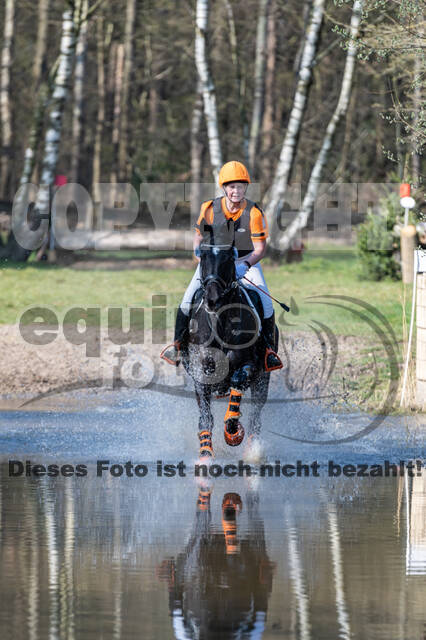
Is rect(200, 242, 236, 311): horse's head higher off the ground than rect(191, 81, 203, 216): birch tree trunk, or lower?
lower

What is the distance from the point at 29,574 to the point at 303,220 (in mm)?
25780

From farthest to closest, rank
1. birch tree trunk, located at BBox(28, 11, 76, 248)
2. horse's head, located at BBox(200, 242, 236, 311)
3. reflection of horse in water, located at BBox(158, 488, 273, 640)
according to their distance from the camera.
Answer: birch tree trunk, located at BBox(28, 11, 76, 248), horse's head, located at BBox(200, 242, 236, 311), reflection of horse in water, located at BBox(158, 488, 273, 640)

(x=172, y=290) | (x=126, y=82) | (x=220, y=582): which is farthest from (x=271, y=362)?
(x=126, y=82)

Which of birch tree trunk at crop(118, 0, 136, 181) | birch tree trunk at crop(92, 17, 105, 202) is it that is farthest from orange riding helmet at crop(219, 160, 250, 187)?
birch tree trunk at crop(92, 17, 105, 202)

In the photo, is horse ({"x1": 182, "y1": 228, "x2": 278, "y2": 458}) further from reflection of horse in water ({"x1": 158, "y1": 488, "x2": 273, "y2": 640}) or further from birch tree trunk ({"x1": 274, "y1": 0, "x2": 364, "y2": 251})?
birch tree trunk ({"x1": 274, "y1": 0, "x2": 364, "y2": 251})

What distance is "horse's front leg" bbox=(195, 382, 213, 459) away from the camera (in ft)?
35.6

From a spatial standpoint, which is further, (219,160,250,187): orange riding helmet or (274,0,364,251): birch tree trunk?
(274,0,364,251): birch tree trunk

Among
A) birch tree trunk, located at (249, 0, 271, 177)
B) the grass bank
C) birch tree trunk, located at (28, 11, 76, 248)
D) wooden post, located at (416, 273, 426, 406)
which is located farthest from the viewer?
birch tree trunk, located at (249, 0, 271, 177)

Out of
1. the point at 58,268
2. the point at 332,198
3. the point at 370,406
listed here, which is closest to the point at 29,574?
the point at 370,406

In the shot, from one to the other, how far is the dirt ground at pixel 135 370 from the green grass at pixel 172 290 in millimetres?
1684

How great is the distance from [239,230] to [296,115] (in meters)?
19.7

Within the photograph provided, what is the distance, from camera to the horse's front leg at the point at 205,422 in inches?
428

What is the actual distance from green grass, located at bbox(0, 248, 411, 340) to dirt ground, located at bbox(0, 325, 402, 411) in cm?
168

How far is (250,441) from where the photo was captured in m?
11.5
